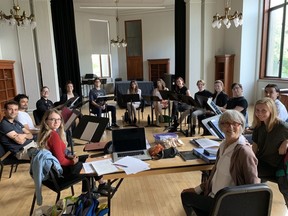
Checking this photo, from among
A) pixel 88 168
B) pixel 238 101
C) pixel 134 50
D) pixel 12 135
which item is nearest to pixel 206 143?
pixel 88 168

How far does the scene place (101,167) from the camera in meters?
1.77

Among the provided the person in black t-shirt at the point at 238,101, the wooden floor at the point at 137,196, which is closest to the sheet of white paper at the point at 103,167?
the wooden floor at the point at 137,196

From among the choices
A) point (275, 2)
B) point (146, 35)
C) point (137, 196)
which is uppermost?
point (275, 2)

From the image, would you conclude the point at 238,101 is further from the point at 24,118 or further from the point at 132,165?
the point at 24,118

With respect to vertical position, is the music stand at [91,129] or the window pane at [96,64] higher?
the window pane at [96,64]

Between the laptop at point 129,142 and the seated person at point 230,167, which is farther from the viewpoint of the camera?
the laptop at point 129,142

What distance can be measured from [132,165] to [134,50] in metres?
10.8

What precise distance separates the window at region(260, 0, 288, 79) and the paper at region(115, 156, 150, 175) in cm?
635

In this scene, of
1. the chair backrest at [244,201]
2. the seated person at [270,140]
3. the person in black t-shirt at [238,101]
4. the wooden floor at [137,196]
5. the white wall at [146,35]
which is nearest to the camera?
the chair backrest at [244,201]

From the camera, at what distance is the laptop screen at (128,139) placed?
2006 mm

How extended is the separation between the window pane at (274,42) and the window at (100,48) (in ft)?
24.6

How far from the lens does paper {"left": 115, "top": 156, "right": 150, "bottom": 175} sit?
1.71 m

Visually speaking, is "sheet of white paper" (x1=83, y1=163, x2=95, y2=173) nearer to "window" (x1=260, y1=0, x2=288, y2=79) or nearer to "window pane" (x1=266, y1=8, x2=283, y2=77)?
"window" (x1=260, y1=0, x2=288, y2=79)

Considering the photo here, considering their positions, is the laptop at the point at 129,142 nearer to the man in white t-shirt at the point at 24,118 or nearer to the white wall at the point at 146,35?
the man in white t-shirt at the point at 24,118
